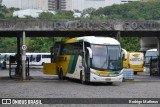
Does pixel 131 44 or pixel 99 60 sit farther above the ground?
pixel 99 60

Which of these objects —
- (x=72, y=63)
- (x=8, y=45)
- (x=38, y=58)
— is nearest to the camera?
(x=72, y=63)

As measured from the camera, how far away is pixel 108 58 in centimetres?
3173

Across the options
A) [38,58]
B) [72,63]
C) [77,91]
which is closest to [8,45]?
[38,58]

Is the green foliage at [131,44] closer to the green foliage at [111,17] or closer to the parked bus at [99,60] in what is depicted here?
the green foliage at [111,17]

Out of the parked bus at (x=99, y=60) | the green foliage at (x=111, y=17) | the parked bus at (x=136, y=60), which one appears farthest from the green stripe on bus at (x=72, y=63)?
the green foliage at (x=111, y=17)

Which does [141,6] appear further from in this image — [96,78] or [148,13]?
[96,78]

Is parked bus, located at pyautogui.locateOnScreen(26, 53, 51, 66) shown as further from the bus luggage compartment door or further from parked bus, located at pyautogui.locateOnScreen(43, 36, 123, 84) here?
parked bus, located at pyautogui.locateOnScreen(43, 36, 123, 84)

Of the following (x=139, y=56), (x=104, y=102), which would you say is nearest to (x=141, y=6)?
(x=139, y=56)

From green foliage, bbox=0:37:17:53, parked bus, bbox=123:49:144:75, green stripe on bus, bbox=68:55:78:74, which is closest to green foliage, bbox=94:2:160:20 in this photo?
green foliage, bbox=0:37:17:53

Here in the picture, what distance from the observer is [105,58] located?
3172 centimetres

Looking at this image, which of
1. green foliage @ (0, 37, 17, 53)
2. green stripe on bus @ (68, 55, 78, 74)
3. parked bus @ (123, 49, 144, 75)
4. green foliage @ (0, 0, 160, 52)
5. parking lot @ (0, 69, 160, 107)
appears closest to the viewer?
parking lot @ (0, 69, 160, 107)

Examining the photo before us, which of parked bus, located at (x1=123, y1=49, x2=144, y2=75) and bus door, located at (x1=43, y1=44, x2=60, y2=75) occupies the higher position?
bus door, located at (x1=43, y1=44, x2=60, y2=75)

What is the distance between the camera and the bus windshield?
31609mm

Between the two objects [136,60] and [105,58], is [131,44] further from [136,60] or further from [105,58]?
[105,58]
